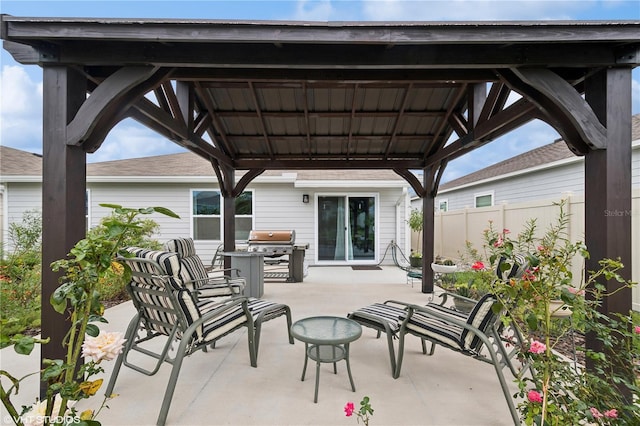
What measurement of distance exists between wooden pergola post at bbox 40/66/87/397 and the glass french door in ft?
22.8

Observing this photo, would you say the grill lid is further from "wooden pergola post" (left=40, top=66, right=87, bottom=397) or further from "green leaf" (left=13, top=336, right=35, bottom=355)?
"green leaf" (left=13, top=336, right=35, bottom=355)

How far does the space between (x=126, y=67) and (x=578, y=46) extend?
12.1ft

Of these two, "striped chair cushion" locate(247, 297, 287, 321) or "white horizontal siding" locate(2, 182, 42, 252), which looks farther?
"white horizontal siding" locate(2, 182, 42, 252)

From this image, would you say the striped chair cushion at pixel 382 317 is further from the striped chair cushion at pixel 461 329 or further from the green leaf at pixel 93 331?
the green leaf at pixel 93 331

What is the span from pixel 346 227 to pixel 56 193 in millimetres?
7306

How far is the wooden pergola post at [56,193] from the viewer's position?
7.39 feet

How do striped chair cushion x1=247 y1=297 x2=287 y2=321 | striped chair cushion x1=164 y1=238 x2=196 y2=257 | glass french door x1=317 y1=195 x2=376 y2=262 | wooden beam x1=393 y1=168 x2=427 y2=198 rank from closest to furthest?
striped chair cushion x1=247 y1=297 x2=287 y2=321 < striped chair cushion x1=164 y1=238 x2=196 y2=257 < wooden beam x1=393 y1=168 x2=427 y2=198 < glass french door x1=317 y1=195 x2=376 y2=262

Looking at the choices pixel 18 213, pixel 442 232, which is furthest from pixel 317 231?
pixel 18 213

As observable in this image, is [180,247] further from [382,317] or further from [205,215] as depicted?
[205,215]

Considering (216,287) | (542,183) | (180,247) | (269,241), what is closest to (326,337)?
(216,287)

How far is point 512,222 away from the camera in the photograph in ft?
22.5

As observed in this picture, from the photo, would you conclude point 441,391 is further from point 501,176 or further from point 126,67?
point 501,176

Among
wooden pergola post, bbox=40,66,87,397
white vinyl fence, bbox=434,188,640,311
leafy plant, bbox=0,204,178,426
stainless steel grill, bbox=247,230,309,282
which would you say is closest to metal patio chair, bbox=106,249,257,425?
wooden pergola post, bbox=40,66,87,397

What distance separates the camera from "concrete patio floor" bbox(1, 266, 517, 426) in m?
2.10
